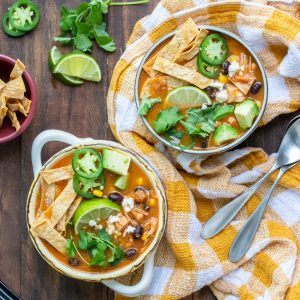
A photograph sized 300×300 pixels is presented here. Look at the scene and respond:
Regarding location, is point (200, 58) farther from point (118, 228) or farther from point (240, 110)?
point (118, 228)

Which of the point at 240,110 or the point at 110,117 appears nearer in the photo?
the point at 240,110

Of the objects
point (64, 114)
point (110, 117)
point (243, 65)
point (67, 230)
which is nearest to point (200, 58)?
point (243, 65)

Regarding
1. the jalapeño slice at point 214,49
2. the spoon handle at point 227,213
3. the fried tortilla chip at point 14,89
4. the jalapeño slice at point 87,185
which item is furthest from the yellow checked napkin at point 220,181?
the fried tortilla chip at point 14,89

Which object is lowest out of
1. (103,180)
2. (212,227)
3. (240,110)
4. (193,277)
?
(193,277)

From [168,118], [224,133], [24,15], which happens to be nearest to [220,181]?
[224,133]

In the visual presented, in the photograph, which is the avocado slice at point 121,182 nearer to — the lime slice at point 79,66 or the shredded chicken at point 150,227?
the shredded chicken at point 150,227

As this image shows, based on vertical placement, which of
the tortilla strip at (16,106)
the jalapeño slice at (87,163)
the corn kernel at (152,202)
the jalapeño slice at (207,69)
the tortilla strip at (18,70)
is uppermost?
the jalapeño slice at (207,69)
